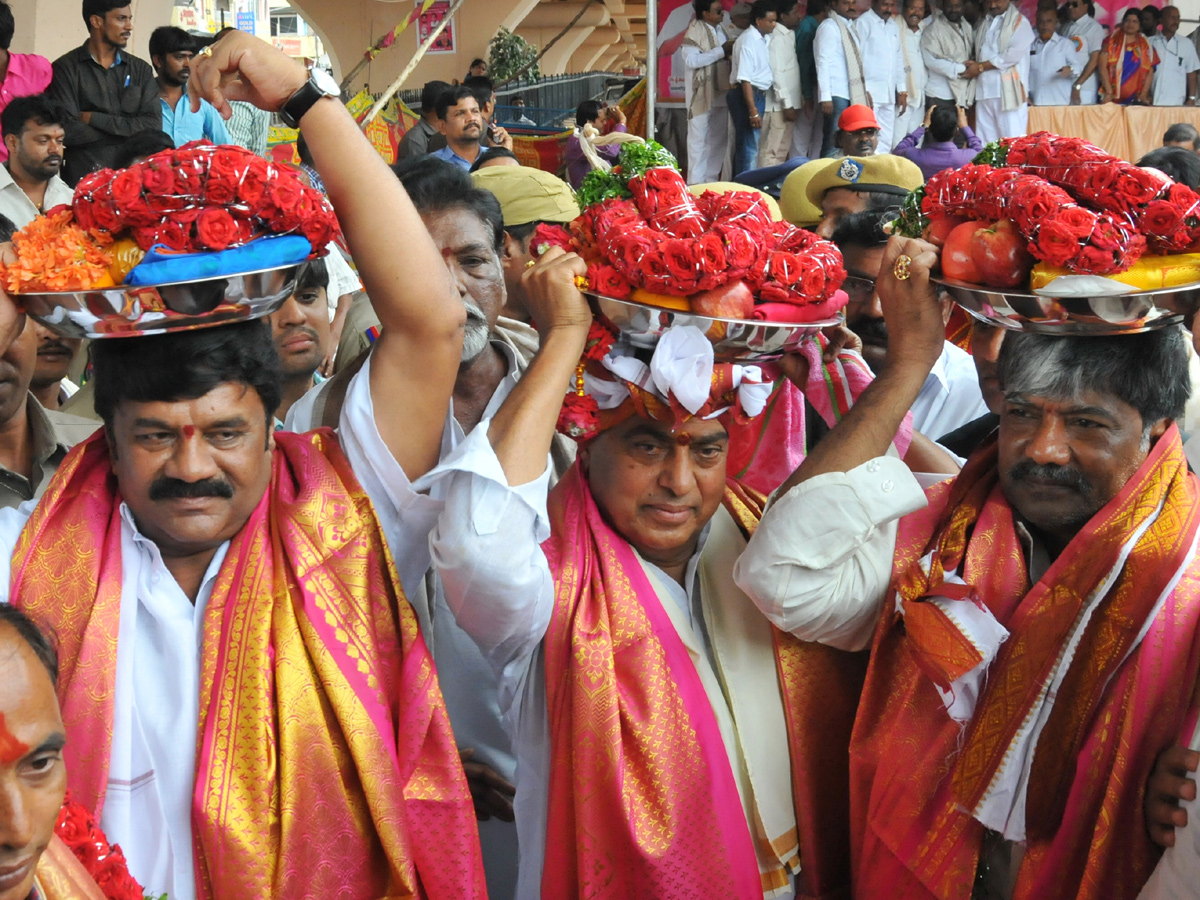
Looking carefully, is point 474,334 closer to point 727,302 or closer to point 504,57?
point 727,302

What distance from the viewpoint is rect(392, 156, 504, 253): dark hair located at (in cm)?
346

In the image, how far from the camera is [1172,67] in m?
13.7

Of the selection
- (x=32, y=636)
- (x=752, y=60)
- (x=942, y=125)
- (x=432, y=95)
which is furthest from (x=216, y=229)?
(x=752, y=60)

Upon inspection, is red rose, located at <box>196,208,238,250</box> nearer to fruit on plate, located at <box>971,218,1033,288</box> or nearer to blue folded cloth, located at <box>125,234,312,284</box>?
A: blue folded cloth, located at <box>125,234,312,284</box>

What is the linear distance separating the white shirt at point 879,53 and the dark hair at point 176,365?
1021cm

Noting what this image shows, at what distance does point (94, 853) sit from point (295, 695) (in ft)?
1.58

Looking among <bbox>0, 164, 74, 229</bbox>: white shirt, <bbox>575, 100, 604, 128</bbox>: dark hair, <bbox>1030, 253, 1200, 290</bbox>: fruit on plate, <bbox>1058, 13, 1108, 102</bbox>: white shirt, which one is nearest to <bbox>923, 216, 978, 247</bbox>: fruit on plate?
<bbox>1030, 253, 1200, 290</bbox>: fruit on plate

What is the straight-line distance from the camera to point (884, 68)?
1148cm

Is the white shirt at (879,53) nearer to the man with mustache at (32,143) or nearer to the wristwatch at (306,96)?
the man with mustache at (32,143)

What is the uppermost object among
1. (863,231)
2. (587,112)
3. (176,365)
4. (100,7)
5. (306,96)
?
(100,7)

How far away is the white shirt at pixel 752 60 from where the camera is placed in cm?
1098

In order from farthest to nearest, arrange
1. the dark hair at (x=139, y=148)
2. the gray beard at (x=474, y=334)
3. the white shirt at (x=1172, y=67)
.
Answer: the white shirt at (x=1172, y=67) → the dark hair at (x=139, y=148) → the gray beard at (x=474, y=334)

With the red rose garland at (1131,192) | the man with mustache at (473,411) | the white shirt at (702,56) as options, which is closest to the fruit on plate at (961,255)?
the red rose garland at (1131,192)

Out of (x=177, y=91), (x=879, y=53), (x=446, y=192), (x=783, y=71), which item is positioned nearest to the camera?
(x=446, y=192)
